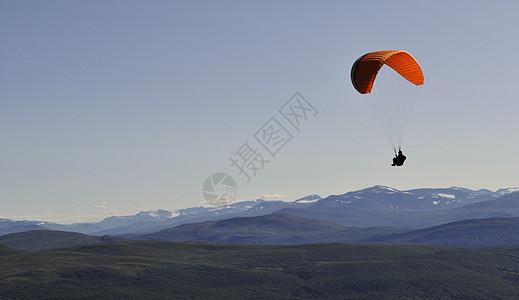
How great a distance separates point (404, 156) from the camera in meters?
80.4

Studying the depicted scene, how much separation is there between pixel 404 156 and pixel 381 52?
16.7 m

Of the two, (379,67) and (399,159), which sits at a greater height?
(379,67)

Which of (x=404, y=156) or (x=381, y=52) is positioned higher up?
(x=381, y=52)

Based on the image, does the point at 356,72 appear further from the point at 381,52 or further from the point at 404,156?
the point at 404,156

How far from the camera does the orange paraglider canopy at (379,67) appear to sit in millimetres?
81375

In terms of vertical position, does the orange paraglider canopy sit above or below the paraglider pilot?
above

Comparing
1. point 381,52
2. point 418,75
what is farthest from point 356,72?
point 418,75

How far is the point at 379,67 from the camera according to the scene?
8031 centimetres

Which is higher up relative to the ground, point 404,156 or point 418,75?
point 418,75

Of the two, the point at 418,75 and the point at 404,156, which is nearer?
the point at 404,156

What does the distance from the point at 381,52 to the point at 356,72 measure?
5.62 meters

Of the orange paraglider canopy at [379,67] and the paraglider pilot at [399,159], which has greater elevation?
the orange paraglider canopy at [379,67]

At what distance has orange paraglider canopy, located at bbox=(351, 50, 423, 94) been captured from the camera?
8138cm

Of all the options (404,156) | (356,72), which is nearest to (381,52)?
(356,72)
